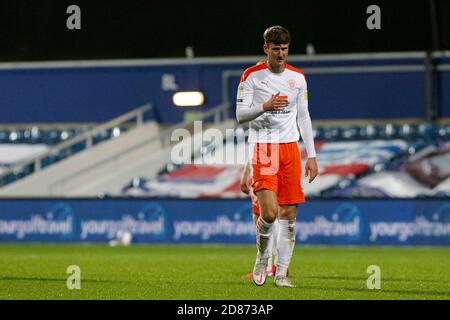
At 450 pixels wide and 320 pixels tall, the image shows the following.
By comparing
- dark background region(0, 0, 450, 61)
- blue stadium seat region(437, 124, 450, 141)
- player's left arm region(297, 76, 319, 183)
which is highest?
dark background region(0, 0, 450, 61)

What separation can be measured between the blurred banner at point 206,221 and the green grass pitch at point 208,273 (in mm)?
783

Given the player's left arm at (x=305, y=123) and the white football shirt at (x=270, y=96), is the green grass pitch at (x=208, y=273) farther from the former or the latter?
the white football shirt at (x=270, y=96)

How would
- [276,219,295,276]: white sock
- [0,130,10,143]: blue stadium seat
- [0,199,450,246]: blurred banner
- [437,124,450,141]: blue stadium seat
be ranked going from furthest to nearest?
1. [0,130,10,143]: blue stadium seat
2. [437,124,450,141]: blue stadium seat
3. [0,199,450,246]: blurred banner
4. [276,219,295,276]: white sock

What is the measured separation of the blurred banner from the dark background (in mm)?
5839

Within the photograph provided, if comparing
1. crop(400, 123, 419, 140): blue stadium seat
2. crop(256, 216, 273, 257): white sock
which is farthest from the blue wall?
crop(256, 216, 273, 257): white sock

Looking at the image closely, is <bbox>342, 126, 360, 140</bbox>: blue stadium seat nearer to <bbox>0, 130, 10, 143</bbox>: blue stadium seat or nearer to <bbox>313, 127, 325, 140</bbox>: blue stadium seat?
<bbox>313, 127, 325, 140</bbox>: blue stadium seat

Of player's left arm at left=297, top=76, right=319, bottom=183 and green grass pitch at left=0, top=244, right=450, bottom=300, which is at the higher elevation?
player's left arm at left=297, top=76, right=319, bottom=183

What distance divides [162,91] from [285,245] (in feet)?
59.8

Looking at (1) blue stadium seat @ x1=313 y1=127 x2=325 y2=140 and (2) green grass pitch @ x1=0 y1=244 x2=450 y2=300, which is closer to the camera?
(2) green grass pitch @ x1=0 y1=244 x2=450 y2=300

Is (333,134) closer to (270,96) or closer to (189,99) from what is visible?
(189,99)

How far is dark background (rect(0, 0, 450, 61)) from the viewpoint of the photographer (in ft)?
87.3

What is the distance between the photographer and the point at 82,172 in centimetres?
2673
